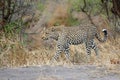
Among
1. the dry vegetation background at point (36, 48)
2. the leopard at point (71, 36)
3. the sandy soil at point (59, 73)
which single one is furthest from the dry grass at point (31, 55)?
the sandy soil at point (59, 73)

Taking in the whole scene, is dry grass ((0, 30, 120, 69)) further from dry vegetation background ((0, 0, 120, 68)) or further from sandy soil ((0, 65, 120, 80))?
sandy soil ((0, 65, 120, 80))

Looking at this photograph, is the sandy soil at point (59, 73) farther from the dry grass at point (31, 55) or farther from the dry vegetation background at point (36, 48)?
the dry grass at point (31, 55)

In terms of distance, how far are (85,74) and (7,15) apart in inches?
274

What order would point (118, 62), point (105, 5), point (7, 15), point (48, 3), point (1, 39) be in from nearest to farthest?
point (118, 62), point (1, 39), point (7, 15), point (105, 5), point (48, 3)

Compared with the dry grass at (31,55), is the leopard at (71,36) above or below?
above

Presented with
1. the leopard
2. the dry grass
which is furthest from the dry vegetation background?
the leopard

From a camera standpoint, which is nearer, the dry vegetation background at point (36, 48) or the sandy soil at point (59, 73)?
the sandy soil at point (59, 73)

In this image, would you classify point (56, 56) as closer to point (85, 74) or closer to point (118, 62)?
point (118, 62)

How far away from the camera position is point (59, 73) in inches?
472

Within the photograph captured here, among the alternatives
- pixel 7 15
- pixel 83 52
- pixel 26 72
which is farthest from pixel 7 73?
pixel 7 15

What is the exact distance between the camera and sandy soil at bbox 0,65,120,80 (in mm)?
11434

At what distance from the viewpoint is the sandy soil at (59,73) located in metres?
11.4

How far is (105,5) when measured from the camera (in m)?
20.2

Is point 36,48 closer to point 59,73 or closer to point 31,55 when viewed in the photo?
point 31,55
